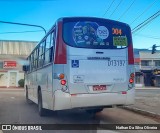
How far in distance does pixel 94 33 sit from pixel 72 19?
84cm

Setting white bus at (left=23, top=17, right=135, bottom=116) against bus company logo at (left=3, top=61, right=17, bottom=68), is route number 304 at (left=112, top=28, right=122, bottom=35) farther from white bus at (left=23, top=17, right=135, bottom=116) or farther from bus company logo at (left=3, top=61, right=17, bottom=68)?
bus company logo at (left=3, top=61, right=17, bottom=68)

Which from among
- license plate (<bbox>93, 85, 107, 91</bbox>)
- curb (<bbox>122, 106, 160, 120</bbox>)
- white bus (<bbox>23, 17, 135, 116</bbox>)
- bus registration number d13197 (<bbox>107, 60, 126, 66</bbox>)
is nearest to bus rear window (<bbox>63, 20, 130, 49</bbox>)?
white bus (<bbox>23, 17, 135, 116</bbox>)

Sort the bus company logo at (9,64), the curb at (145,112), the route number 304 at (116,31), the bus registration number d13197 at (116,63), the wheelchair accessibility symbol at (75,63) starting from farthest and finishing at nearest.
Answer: the bus company logo at (9,64)
the curb at (145,112)
the route number 304 at (116,31)
the bus registration number d13197 at (116,63)
the wheelchair accessibility symbol at (75,63)

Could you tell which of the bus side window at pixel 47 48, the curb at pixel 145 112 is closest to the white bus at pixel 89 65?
the bus side window at pixel 47 48

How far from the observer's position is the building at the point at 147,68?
60.0m

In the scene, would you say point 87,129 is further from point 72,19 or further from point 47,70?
point 72,19

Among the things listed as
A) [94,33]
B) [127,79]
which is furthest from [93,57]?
[127,79]

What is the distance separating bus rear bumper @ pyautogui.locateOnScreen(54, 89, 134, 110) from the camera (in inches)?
347

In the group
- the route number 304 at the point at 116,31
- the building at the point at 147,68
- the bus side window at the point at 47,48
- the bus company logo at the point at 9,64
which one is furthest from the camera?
the building at the point at 147,68

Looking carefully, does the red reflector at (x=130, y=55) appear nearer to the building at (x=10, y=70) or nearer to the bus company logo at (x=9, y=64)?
the building at (x=10, y=70)

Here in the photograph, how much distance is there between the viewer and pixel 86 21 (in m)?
9.48

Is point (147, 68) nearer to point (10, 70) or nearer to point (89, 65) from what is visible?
point (10, 70)

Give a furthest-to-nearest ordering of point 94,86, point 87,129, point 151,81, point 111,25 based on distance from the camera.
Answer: point 151,81, point 111,25, point 94,86, point 87,129

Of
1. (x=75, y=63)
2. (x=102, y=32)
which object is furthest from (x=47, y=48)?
(x=102, y=32)
